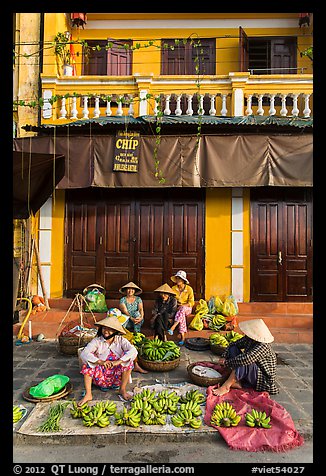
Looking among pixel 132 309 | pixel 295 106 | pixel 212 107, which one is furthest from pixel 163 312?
pixel 295 106

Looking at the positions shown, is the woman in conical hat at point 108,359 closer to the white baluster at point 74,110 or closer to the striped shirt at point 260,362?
the striped shirt at point 260,362

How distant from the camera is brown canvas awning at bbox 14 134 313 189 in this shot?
7234 millimetres

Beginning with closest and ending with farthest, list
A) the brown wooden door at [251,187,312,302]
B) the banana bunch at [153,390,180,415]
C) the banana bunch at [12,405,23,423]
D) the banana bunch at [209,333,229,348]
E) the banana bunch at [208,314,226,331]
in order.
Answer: the banana bunch at [12,405,23,423] → the banana bunch at [153,390,180,415] → the banana bunch at [209,333,229,348] → the banana bunch at [208,314,226,331] → the brown wooden door at [251,187,312,302]

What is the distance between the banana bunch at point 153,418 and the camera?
3.73m

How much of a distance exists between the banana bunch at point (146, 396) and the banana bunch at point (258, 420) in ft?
3.68

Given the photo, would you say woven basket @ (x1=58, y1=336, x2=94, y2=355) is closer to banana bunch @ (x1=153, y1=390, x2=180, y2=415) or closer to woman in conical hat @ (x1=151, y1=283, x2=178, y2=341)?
woman in conical hat @ (x1=151, y1=283, x2=178, y2=341)

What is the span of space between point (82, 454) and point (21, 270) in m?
5.38

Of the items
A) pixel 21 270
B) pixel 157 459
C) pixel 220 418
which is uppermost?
pixel 21 270

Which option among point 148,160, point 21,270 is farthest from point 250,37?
point 21,270

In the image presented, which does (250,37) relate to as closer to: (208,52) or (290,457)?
(208,52)

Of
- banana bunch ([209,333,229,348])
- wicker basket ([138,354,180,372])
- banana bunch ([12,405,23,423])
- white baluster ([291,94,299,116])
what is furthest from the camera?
white baluster ([291,94,299,116])

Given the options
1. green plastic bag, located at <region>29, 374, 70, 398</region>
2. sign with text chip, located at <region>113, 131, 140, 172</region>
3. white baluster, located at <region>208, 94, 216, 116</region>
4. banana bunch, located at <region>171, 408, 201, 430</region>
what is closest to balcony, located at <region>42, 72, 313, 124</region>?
white baluster, located at <region>208, 94, 216, 116</region>

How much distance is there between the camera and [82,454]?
3.39 m

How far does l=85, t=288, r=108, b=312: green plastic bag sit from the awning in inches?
87.0
